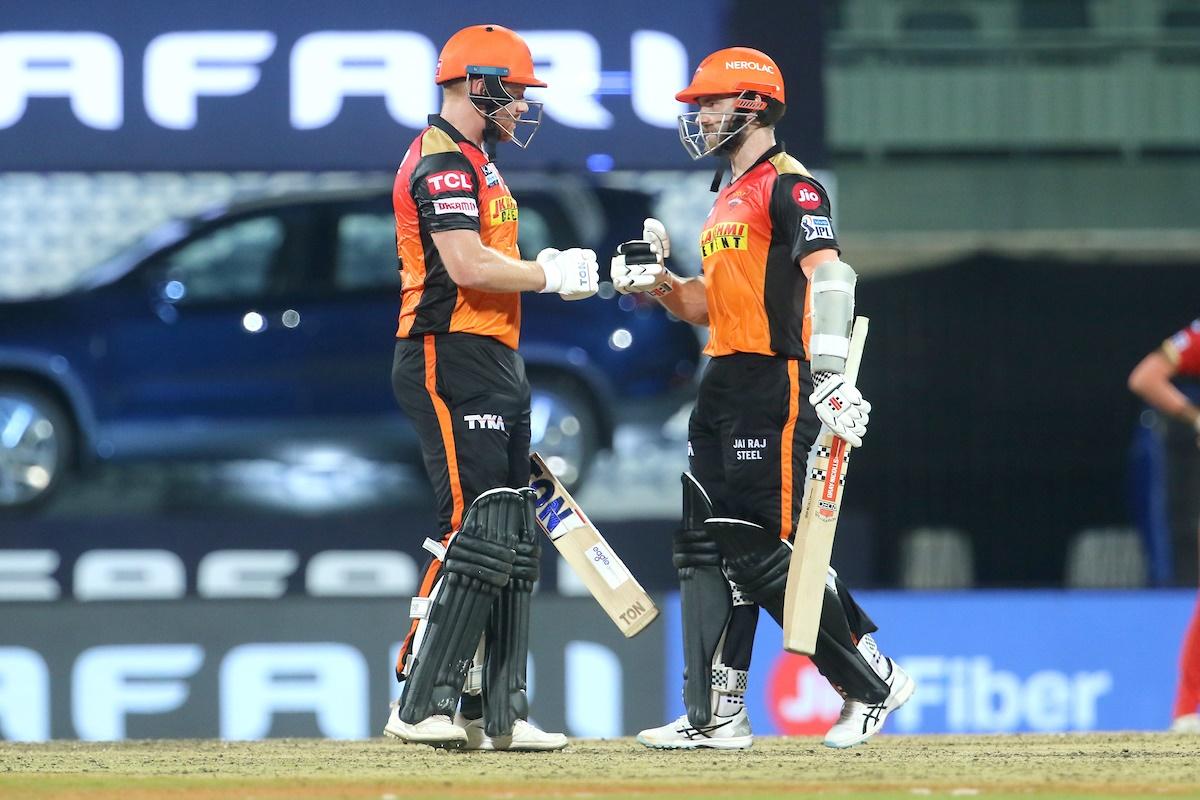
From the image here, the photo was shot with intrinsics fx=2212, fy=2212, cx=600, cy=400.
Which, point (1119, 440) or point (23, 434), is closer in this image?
point (23, 434)

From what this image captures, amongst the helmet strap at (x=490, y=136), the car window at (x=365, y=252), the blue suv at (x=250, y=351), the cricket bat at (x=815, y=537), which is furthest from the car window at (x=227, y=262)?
the cricket bat at (x=815, y=537)

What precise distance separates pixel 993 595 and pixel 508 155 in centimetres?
279

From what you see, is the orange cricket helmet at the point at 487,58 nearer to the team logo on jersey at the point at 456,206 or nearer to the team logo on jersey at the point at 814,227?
the team logo on jersey at the point at 456,206

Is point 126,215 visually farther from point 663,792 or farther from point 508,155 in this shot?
point 663,792

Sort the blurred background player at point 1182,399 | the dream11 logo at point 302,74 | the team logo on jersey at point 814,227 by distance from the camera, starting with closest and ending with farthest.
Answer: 1. the team logo on jersey at point 814,227
2. the blurred background player at point 1182,399
3. the dream11 logo at point 302,74

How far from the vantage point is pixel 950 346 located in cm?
1162

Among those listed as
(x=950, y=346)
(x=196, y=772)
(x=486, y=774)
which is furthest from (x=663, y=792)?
(x=950, y=346)

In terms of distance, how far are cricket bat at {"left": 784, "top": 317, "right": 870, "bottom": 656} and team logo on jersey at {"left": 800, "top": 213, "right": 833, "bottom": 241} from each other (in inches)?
9.8

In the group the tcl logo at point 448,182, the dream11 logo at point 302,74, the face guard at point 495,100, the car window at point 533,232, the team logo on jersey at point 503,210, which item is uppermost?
the dream11 logo at point 302,74

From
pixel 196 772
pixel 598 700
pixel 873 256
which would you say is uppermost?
pixel 873 256

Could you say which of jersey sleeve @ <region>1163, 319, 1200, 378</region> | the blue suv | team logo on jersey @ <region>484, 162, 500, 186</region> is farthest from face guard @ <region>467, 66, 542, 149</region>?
the blue suv

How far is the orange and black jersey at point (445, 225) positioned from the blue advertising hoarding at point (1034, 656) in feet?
12.1

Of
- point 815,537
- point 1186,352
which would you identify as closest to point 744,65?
point 815,537

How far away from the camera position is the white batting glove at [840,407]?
18.5 feet
